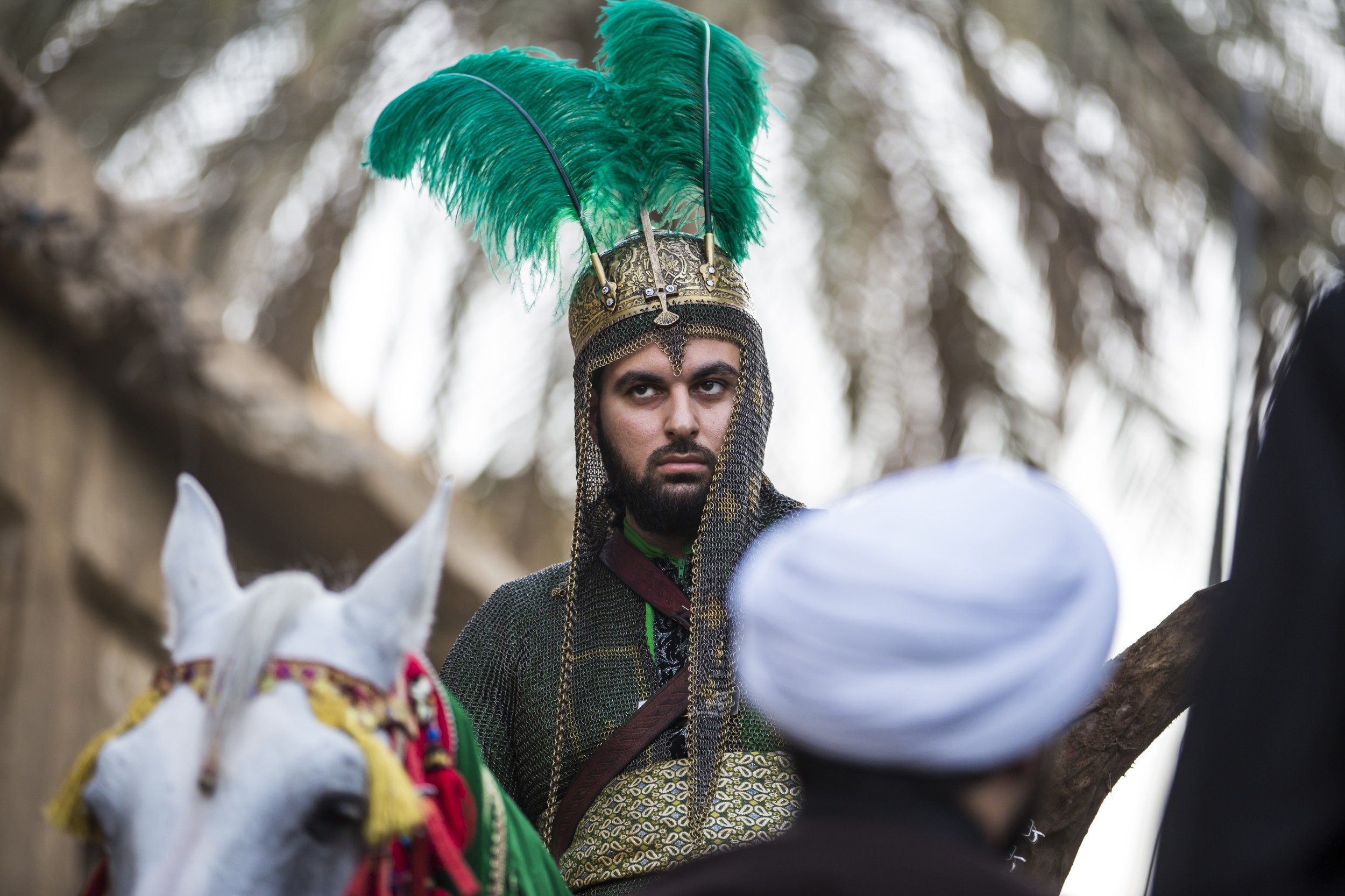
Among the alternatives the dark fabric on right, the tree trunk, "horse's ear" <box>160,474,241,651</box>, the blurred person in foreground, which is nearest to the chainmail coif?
the tree trunk

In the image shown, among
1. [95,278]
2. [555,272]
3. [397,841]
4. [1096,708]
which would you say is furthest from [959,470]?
[95,278]

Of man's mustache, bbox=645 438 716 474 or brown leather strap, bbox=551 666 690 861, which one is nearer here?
brown leather strap, bbox=551 666 690 861

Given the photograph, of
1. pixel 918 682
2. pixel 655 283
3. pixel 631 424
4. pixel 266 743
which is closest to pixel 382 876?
pixel 266 743

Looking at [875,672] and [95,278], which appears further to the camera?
[95,278]

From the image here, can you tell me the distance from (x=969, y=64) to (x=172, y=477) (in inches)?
184

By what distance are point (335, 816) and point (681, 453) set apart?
1658mm

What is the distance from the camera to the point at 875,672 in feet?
4.75

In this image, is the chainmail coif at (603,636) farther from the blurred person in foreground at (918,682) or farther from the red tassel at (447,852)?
the blurred person in foreground at (918,682)

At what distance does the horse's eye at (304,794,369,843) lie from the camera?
1.72 metres

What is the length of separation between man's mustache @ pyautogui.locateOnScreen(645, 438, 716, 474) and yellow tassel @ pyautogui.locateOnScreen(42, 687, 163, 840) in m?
1.65

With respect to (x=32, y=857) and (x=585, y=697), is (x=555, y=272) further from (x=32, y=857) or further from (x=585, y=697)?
(x=32, y=857)

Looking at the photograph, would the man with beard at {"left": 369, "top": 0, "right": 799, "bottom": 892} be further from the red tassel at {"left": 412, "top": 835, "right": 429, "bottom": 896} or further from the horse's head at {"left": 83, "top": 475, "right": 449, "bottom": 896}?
→ the horse's head at {"left": 83, "top": 475, "right": 449, "bottom": 896}

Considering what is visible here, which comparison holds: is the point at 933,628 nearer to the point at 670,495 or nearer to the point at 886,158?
the point at 670,495

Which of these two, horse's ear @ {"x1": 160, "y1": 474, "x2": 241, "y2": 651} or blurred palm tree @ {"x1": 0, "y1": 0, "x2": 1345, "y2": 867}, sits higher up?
blurred palm tree @ {"x1": 0, "y1": 0, "x2": 1345, "y2": 867}
